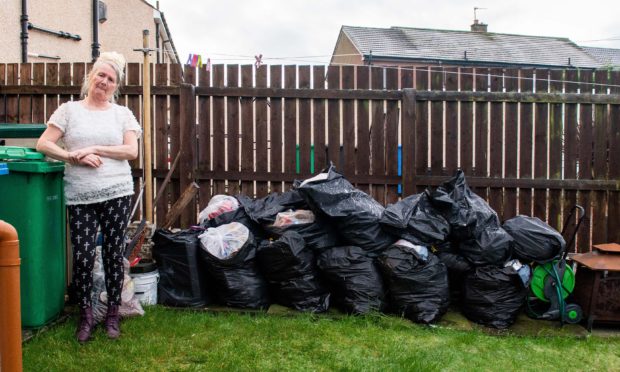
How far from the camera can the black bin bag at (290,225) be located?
4.13m

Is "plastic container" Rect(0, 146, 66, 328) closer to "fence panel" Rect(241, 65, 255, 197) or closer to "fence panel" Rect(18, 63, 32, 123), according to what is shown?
"fence panel" Rect(241, 65, 255, 197)

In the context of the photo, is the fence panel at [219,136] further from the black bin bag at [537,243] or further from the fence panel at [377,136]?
the black bin bag at [537,243]

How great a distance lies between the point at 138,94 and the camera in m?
5.38

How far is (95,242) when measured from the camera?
3.31 m

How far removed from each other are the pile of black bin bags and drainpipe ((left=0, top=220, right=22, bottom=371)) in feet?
7.52

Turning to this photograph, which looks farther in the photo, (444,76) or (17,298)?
(444,76)

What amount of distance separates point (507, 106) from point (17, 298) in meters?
4.65

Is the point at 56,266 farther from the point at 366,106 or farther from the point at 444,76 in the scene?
the point at 444,76

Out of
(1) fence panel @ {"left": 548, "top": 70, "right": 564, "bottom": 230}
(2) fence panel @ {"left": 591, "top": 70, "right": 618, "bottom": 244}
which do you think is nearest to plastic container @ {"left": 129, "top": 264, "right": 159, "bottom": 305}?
(1) fence panel @ {"left": 548, "top": 70, "right": 564, "bottom": 230}

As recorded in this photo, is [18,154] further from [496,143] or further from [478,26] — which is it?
[478,26]

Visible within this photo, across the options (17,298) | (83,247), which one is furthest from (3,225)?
(83,247)

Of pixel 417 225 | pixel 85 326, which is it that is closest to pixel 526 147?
pixel 417 225

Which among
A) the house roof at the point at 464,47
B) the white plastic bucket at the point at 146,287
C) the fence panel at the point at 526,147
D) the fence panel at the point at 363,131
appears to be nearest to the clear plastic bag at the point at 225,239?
the white plastic bucket at the point at 146,287

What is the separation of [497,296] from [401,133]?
6.20 ft
